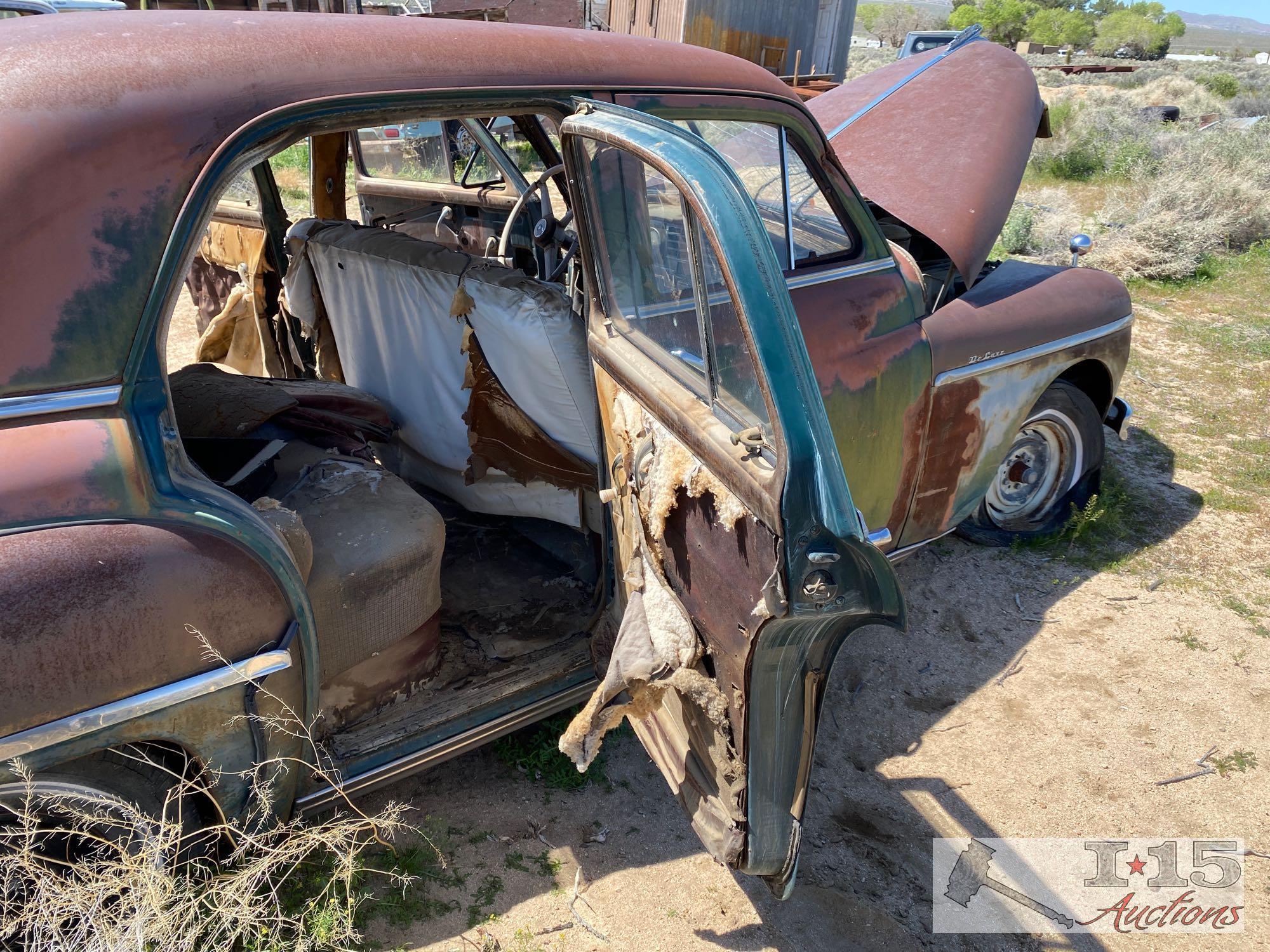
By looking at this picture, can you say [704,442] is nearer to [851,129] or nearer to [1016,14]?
[851,129]

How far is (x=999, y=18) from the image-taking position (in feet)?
139

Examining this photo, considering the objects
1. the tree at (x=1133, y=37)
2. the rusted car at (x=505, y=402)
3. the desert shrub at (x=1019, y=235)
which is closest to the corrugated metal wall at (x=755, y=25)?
the desert shrub at (x=1019, y=235)

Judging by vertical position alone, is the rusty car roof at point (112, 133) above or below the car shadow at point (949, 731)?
above

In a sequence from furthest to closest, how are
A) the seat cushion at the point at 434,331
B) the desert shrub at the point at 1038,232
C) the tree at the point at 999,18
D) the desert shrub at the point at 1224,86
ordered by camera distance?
the tree at the point at 999,18 < the desert shrub at the point at 1224,86 < the desert shrub at the point at 1038,232 < the seat cushion at the point at 434,331

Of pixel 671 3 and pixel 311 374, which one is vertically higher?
pixel 671 3

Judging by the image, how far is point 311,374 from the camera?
398cm

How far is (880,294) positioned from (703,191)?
1.29m

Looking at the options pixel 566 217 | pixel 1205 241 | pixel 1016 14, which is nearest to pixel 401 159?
pixel 566 217

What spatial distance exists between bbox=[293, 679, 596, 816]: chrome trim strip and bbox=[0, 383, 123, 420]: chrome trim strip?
108 cm

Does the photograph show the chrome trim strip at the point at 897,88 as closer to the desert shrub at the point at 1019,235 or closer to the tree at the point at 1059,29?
the desert shrub at the point at 1019,235

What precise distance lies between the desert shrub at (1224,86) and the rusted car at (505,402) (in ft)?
75.0

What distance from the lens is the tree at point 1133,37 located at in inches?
1804

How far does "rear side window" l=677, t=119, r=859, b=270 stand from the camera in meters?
2.62

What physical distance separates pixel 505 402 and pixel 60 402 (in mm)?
1462
